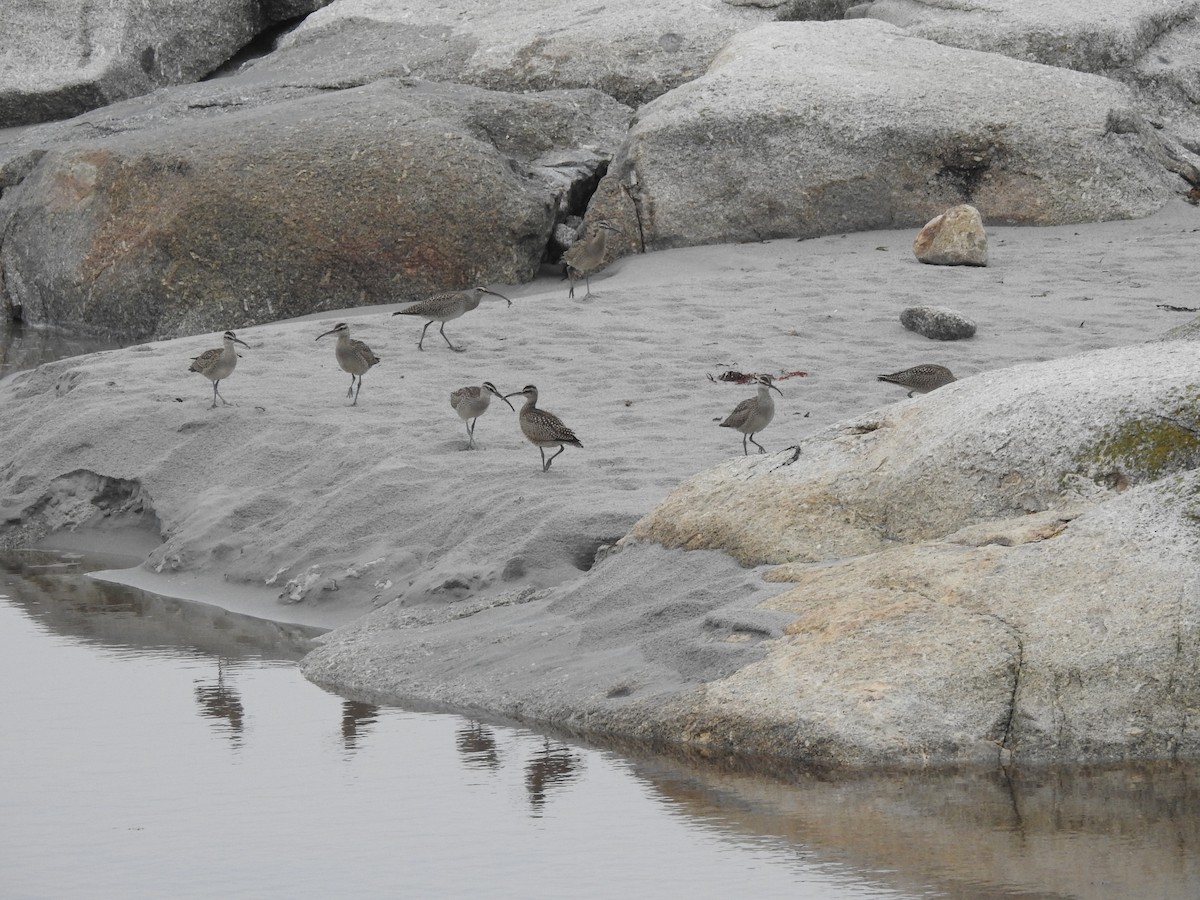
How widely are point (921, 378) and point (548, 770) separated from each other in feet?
14.4

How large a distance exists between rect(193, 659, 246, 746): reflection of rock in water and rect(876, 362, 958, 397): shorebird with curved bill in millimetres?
4121

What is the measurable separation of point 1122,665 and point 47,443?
6.84 m

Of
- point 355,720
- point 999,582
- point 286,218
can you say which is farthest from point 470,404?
point 286,218

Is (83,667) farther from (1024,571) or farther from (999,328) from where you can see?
(999,328)

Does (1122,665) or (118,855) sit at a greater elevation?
(1122,665)

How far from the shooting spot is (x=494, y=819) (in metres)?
5.16

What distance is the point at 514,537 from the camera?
25.1ft

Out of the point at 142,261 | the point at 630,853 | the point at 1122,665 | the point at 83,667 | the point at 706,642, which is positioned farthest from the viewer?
the point at 142,261

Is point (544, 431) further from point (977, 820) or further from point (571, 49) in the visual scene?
point (571, 49)

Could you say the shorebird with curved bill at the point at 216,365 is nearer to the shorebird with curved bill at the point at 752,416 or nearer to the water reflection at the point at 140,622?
the water reflection at the point at 140,622

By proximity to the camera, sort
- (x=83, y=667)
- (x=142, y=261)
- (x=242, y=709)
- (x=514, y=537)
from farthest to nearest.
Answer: (x=142, y=261)
(x=514, y=537)
(x=83, y=667)
(x=242, y=709)

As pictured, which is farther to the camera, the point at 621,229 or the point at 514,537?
the point at 621,229

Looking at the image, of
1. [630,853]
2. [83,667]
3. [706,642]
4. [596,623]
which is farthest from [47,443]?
[630,853]

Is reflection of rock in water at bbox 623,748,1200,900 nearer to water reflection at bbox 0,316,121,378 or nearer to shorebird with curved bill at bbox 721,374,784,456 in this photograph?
shorebird with curved bill at bbox 721,374,784,456
